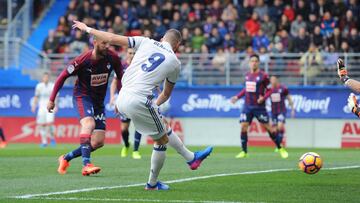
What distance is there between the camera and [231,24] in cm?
3312

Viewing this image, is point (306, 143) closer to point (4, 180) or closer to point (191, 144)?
point (191, 144)

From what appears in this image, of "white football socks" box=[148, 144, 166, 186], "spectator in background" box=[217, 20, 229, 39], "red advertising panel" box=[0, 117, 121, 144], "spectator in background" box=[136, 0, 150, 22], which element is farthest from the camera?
"spectator in background" box=[136, 0, 150, 22]

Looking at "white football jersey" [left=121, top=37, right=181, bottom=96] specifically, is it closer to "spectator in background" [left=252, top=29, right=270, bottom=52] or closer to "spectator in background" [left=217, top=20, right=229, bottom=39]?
"spectator in background" [left=252, top=29, right=270, bottom=52]

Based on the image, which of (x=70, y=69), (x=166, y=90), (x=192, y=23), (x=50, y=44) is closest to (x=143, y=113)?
(x=166, y=90)

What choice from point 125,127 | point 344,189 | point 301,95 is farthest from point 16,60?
point 344,189

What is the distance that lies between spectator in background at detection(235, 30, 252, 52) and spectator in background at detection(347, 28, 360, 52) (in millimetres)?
3713

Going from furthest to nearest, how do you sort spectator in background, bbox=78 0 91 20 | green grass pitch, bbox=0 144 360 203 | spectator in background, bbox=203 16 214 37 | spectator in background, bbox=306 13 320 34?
1. spectator in background, bbox=78 0 91 20
2. spectator in background, bbox=203 16 214 37
3. spectator in background, bbox=306 13 320 34
4. green grass pitch, bbox=0 144 360 203

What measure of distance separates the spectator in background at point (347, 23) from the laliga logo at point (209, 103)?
15.8 feet

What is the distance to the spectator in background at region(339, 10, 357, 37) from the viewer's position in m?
31.3

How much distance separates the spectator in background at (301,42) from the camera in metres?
31.1

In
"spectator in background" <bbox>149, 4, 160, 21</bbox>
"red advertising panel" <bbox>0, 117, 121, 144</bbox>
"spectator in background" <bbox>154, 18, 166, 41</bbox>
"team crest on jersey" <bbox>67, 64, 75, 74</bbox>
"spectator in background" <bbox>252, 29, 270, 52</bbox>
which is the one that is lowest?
"red advertising panel" <bbox>0, 117, 121, 144</bbox>

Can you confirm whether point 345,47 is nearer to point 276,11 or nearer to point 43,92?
point 276,11

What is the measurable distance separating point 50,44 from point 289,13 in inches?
376

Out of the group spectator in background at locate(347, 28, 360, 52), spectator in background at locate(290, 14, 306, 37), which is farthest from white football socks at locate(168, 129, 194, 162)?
spectator in background at locate(290, 14, 306, 37)
